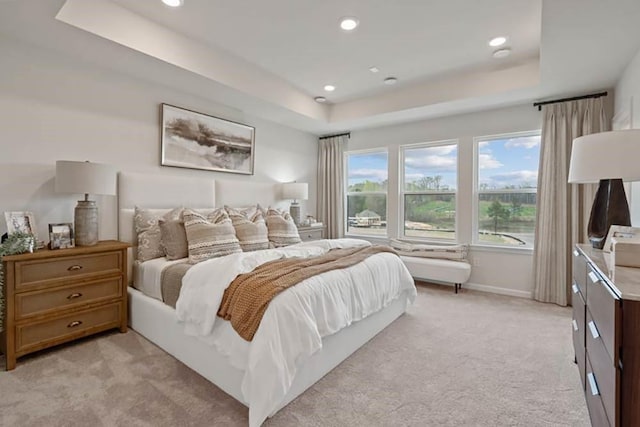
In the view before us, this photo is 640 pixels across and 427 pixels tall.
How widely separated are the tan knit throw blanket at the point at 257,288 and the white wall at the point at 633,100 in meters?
2.55

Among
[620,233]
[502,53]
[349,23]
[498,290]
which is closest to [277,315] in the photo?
[620,233]

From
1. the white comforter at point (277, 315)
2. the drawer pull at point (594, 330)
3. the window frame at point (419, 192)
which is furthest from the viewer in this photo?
the window frame at point (419, 192)

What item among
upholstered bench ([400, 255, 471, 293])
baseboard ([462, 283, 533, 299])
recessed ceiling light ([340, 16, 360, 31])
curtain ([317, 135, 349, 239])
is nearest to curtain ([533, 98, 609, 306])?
baseboard ([462, 283, 533, 299])

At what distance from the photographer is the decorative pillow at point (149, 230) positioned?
2.96 meters

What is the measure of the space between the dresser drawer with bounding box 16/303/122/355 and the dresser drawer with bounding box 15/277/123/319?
87 mm

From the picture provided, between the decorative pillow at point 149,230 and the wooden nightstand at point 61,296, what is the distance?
182 millimetres

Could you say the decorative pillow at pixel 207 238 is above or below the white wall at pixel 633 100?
below

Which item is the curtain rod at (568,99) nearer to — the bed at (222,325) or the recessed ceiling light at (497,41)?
the recessed ceiling light at (497,41)

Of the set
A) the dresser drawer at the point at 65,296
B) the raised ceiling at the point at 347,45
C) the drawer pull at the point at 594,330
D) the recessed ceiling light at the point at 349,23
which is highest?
the recessed ceiling light at the point at 349,23

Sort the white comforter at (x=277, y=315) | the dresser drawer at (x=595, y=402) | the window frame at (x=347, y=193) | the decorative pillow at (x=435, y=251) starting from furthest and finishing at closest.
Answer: the window frame at (x=347, y=193)
the decorative pillow at (x=435, y=251)
the white comforter at (x=277, y=315)
the dresser drawer at (x=595, y=402)

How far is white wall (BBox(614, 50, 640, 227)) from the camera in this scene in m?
2.60

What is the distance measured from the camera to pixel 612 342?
1155 millimetres

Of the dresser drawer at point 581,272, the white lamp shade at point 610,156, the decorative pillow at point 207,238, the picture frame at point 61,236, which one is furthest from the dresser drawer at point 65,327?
the white lamp shade at point 610,156

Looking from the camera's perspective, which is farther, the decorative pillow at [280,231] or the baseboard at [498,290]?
the baseboard at [498,290]
